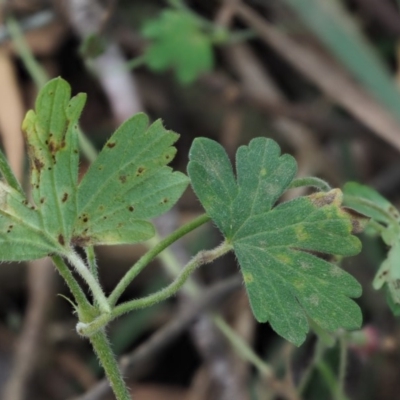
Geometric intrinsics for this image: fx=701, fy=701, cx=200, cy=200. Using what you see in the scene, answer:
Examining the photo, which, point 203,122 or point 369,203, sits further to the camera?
point 203,122

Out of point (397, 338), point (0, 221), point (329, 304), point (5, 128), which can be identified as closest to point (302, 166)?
point (397, 338)

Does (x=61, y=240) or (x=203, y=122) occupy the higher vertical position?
(x=61, y=240)

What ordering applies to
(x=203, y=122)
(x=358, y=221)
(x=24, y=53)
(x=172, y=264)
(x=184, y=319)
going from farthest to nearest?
(x=203, y=122)
(x=24, y=53)
(x=184, y=319)
(x=172, y=264)
(x=358, y=221)

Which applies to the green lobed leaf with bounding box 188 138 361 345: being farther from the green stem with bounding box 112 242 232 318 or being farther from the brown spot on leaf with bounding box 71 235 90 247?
the brown spot on leaf with bounding box 71 235 90 247

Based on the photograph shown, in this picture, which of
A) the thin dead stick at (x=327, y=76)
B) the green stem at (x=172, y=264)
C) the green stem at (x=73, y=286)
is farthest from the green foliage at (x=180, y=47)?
the green stem at (x=73, y=286)

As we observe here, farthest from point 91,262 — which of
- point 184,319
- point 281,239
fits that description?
point 184,319

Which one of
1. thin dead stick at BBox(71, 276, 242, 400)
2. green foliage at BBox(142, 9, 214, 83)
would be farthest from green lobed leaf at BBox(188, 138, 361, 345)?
green foliage at BBox(142, 9, 214, 83)

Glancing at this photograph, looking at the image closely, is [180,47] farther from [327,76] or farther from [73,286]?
[73,286]
